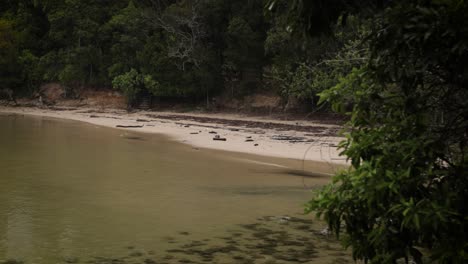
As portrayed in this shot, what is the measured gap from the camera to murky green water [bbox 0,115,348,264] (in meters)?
8.51

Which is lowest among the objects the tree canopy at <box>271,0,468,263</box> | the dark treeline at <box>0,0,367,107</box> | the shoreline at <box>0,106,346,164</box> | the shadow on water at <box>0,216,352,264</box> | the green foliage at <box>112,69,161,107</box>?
the shadow on water at <box>0,216,352,264</box>

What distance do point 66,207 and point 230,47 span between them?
23.7 meters

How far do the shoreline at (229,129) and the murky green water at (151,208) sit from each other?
1366mm

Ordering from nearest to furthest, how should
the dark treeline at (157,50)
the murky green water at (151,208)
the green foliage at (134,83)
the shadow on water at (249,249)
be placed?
the shadow on water at (249,249) < the murky green water at (151,208) < the dark treeline at (157,50) < the green foliage at (134,83)

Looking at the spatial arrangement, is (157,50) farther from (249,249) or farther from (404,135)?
(404,135)

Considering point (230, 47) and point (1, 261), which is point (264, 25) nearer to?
point (230, 47)

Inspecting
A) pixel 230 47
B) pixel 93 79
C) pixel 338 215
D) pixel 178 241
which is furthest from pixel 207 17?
pixel 338 215

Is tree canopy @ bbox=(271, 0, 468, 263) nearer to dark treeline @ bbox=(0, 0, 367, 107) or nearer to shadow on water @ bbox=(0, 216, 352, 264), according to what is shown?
shadow on water @ bbox=(0, 216, 352, 264)

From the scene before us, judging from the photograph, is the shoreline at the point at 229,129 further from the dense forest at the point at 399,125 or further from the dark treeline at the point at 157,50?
the dense forest at the point at 399,125

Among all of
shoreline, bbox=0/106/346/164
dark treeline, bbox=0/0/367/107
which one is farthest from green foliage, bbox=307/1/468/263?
dark treeline, bbox=0/0/367/107

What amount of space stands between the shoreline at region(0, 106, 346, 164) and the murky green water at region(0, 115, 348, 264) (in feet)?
4.48

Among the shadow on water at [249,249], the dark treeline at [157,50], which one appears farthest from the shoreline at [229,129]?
the shadow on water at [249,249]

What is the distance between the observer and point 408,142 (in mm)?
4234

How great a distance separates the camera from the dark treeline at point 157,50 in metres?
30.1
